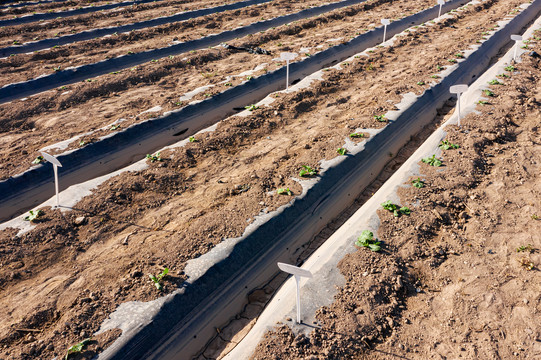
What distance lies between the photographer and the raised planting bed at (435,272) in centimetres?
532

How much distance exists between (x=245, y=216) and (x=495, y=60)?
15.3 m

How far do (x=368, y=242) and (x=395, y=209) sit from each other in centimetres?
119

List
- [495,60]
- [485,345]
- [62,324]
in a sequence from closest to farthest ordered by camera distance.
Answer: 1. [485,345]
2. [62,324]
3. [495,60]

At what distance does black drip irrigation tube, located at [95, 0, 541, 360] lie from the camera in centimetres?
571

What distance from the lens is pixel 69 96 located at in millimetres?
13477

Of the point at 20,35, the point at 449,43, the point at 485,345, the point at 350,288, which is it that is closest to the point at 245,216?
the point at 350,288

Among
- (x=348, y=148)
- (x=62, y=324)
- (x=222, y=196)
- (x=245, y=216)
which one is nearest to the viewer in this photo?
(x=62, y=324)

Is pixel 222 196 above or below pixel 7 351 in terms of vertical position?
above

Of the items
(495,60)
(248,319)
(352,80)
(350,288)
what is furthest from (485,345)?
(495,60)

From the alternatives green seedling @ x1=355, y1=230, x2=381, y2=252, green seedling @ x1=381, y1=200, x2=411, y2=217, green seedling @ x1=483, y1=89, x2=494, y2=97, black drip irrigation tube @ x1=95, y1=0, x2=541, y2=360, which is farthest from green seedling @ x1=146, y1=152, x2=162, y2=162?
green seedling @ x1=483, y1=89, x2=494, y2=97

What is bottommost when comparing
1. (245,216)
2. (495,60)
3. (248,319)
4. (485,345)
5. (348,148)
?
(248,319)

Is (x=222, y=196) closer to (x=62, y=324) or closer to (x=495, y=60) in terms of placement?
(x=62, y=324)

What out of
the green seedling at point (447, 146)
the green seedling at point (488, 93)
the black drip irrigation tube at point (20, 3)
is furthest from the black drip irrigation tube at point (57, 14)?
the green seedling at point (447, 146)

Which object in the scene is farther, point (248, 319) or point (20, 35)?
point (20, 35)
